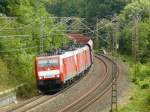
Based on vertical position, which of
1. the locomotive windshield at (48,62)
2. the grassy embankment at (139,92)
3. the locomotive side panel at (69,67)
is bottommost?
the grassy embankment at (139,92)

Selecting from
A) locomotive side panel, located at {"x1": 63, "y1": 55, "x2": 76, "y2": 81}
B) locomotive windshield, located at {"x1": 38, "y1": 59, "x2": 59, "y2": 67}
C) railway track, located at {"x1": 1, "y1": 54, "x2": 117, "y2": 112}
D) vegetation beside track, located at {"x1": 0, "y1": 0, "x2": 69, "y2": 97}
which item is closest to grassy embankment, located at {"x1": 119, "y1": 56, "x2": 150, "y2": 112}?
railway track, located at {"x1": 1, "y1": 54, "x2": 117, "y2": 112}

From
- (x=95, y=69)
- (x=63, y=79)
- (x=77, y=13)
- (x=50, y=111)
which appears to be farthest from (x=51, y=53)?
(x=77, y=13)

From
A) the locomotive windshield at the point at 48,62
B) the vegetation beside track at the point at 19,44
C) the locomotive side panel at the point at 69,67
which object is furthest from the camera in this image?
the locomotive side panel at the point at 69,67

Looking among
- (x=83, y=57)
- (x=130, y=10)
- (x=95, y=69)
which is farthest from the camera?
(x=130, y=10)

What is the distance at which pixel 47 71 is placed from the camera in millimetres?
39344

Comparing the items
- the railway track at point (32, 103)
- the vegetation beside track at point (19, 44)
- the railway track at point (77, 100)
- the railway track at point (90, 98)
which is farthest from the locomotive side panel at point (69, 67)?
the vegetation beside track at point (19, 44)

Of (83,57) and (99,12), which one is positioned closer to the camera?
Result: (83,57)

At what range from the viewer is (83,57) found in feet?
167

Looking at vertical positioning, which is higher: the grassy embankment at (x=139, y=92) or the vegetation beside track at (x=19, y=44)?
the vegetation beside track at (x=19, y=44)

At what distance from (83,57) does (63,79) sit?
37.0 ft

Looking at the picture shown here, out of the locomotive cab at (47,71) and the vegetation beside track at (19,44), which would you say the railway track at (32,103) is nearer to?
the locomotive cab at (47,71)

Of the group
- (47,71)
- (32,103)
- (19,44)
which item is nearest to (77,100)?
(32,103)

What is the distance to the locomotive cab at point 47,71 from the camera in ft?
129

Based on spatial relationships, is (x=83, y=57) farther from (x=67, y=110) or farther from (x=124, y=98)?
(x=67, y=110)
